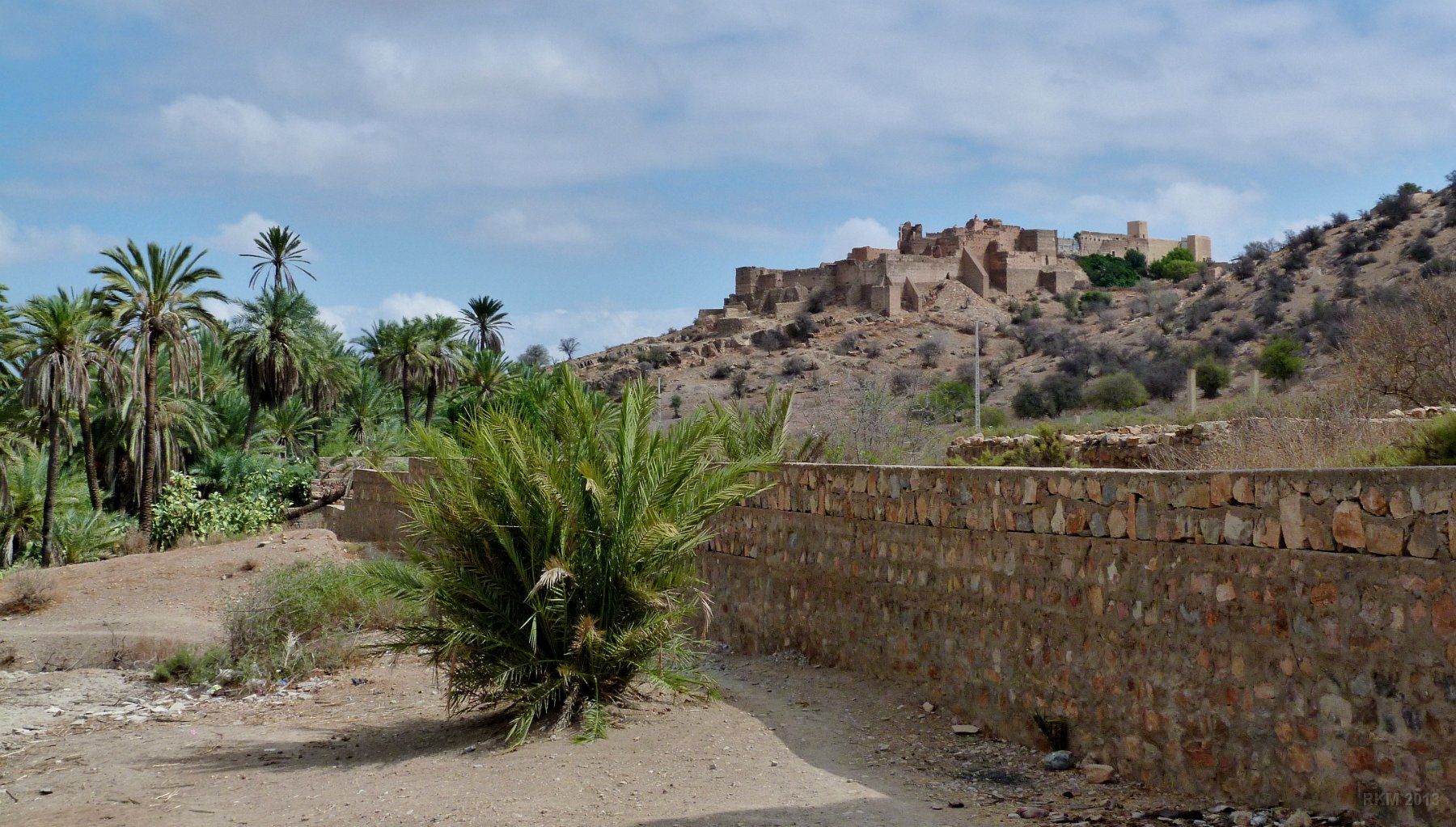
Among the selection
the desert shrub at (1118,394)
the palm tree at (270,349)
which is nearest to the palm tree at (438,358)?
the palm tree at (270,349)

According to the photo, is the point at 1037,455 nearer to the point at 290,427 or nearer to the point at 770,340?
the point at 290,427

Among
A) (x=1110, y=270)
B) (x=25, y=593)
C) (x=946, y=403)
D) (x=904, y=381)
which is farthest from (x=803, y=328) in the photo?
(x=25, y=593)

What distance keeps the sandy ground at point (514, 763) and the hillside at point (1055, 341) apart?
A: 7497 mm

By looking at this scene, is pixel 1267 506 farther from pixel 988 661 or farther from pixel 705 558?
pixel 705 558

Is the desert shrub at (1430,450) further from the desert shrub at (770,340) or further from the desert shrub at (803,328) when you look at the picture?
the desert shrub at (803,328)

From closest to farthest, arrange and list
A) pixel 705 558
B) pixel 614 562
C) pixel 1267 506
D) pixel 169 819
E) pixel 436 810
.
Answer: pixel 1267 506 → pixel 436 810 → pixel 169 819 → pixel 614 562 → pixel 705 558

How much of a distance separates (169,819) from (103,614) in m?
11.2

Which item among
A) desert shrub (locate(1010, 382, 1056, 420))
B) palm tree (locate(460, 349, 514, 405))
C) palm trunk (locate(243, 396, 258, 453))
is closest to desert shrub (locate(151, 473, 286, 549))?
palm trunk (locate(243, 396, 258, 453))

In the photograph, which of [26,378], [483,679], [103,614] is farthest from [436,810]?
[26,378]

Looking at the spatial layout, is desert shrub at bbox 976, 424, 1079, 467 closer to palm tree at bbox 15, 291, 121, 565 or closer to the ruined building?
palm tree at bbox 15, 291, 121, 565

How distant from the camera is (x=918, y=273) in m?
70.5

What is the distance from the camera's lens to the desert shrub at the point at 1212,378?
29.0 m

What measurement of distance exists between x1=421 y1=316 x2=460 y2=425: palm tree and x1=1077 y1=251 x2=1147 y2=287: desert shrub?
144 feet

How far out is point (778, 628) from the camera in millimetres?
11125
